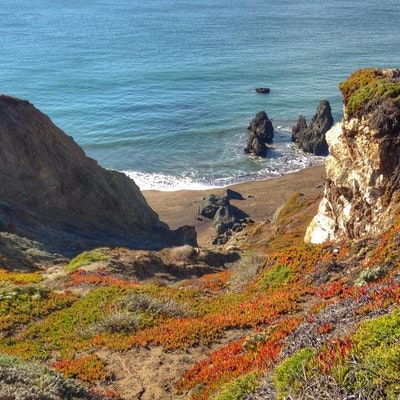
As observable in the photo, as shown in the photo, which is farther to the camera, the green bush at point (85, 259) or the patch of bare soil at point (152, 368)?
the green bush at point (85, 259)

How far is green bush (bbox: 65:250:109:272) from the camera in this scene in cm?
2406

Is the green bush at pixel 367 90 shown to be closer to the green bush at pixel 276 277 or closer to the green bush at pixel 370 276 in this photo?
the green bush at pixel 276 277

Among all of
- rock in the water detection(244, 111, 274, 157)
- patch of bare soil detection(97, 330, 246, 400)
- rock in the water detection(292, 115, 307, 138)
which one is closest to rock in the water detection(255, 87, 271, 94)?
rock in the water detection(292, 115, 307, 138)

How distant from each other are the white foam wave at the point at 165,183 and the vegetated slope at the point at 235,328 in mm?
40406

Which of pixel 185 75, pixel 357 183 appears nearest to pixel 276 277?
pixel 357 183

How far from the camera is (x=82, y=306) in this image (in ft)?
54.4

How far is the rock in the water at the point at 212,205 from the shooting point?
54.7 meters

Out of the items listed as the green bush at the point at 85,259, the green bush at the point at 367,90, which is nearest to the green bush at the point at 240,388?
the green bush at the point at 367,90

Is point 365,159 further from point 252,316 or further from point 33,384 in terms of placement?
point 33,384

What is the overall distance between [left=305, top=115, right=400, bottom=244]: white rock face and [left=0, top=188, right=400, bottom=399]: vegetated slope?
4131 millimetres

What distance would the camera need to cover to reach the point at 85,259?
24.9 meters

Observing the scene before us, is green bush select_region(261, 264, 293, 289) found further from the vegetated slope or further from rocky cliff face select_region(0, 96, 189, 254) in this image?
rocky cliff face select_region(0, 96, 189, 254)

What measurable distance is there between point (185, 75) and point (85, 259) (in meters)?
84.5

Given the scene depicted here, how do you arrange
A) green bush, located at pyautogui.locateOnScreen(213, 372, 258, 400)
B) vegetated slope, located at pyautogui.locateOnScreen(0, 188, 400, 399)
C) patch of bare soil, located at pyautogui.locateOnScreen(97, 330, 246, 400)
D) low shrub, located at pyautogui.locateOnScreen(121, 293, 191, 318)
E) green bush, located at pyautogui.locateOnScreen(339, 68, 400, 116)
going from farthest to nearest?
green bush, located at pyautogui.locateOnScreen(339, 68, 400, 116), low shrub, located at pyautogui.locateOnScreen(121, 293, 191, 318), patch of bare soil, located at pyautogui.locateOnScreen(97, 330, 246, 400), green bush, located at pyautogui.locateOnScreen(213, 372, 258, 400), vegetated slope, located at pyautogui.locateOnScreen(0, 188, 400, 399)
